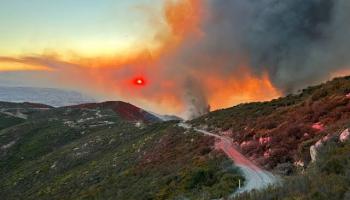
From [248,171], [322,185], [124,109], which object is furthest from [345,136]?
[124,109]

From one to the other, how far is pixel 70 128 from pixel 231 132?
189ft

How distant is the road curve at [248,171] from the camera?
81.9ft

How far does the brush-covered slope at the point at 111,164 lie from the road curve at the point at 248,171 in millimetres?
807

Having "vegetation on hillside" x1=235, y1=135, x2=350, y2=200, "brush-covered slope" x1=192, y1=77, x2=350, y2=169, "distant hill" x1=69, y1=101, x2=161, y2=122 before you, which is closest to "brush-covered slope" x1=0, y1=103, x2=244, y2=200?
"brush-covered slope" x1=192, y1=77, x2=350, y2=169

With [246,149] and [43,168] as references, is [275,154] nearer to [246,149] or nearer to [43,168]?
[246,149]

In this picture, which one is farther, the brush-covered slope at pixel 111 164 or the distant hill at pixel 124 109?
the distant hill at pixel 124 109

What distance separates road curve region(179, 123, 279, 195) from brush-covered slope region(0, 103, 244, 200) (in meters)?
0.81

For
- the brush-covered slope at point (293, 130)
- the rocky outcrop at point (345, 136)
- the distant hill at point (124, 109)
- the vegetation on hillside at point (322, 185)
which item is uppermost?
the distant hill at point (124, 109)

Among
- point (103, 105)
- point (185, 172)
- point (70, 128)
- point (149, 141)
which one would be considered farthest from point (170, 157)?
point (103, 105)

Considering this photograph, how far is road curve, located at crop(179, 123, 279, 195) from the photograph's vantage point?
25.0 meters

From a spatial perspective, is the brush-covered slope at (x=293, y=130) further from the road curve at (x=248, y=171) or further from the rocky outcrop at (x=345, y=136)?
the rocky outcrop at (x=345, y=136)

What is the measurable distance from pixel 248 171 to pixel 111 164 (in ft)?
87.5

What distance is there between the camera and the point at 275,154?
108ft

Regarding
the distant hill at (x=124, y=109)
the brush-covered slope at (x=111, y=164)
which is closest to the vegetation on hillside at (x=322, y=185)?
the brush-covered slope at (x=111, y=164)
